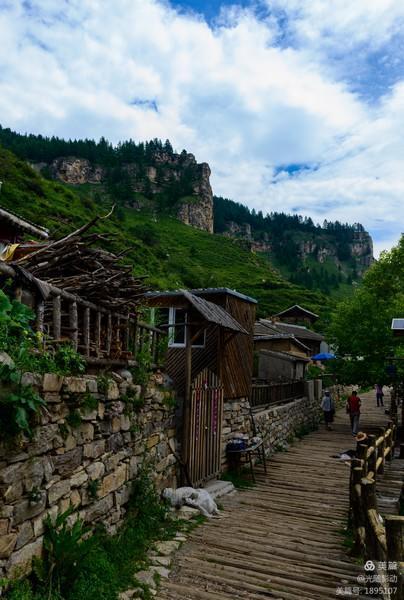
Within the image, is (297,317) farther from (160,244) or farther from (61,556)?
(61,556)

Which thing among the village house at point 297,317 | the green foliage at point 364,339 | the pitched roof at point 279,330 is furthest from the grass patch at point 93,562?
the village house at point 297,317

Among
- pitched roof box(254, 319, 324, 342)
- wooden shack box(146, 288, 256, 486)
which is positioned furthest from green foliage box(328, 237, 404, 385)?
pitched roof box(254, 319, 324, 342)

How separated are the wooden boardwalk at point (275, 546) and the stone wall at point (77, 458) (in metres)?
1.34

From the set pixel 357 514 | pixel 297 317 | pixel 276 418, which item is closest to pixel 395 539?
pixel 357 514

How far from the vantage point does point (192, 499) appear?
8562mm

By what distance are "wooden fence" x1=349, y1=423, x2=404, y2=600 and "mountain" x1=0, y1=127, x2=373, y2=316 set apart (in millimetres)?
31799

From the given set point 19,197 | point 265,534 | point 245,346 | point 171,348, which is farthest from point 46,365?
point 19,197

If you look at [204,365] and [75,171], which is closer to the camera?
[204,365]

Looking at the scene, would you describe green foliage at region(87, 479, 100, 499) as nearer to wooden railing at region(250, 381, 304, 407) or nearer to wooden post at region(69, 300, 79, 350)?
wooden post at region(69, 300, 79, 350)

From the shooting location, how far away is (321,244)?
505 feet

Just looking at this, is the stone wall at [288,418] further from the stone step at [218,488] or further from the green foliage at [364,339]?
the stone step at [218,488]

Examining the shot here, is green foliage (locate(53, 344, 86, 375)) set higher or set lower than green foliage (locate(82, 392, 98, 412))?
higher

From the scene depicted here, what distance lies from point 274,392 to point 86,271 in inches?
553

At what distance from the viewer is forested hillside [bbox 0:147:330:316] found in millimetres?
41469
